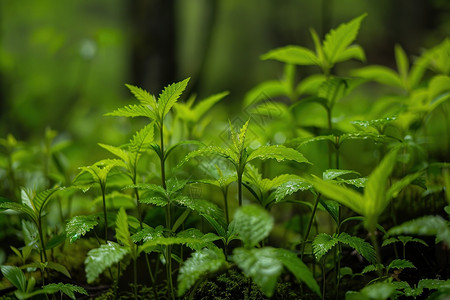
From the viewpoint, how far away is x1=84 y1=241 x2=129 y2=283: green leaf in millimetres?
781

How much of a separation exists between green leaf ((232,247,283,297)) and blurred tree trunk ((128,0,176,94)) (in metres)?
3.18

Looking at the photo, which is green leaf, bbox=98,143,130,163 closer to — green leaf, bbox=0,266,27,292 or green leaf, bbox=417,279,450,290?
green leaf, bbox=0,266,27,292

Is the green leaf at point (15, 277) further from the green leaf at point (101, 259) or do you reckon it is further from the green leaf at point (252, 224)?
the green leaf at point (252, 224)

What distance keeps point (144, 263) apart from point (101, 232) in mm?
212

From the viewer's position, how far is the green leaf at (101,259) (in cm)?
78

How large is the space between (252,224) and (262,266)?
0.10m

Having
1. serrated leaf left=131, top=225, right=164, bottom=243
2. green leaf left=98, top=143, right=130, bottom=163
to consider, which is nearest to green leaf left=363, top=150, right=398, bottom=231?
serrated leaf left=131, top=225, right=164, bottom=243

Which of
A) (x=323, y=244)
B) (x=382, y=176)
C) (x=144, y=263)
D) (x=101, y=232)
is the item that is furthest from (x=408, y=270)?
→ (x=101, y=232)

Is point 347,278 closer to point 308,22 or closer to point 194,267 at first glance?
point 194,267

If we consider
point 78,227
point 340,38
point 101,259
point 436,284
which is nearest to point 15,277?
point 78,227

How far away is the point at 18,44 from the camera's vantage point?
427 inches

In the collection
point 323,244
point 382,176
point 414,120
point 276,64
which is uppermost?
point 382,176

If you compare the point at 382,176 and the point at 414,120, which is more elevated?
the point at 382,176

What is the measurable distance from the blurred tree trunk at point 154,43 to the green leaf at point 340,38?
2499 mm
